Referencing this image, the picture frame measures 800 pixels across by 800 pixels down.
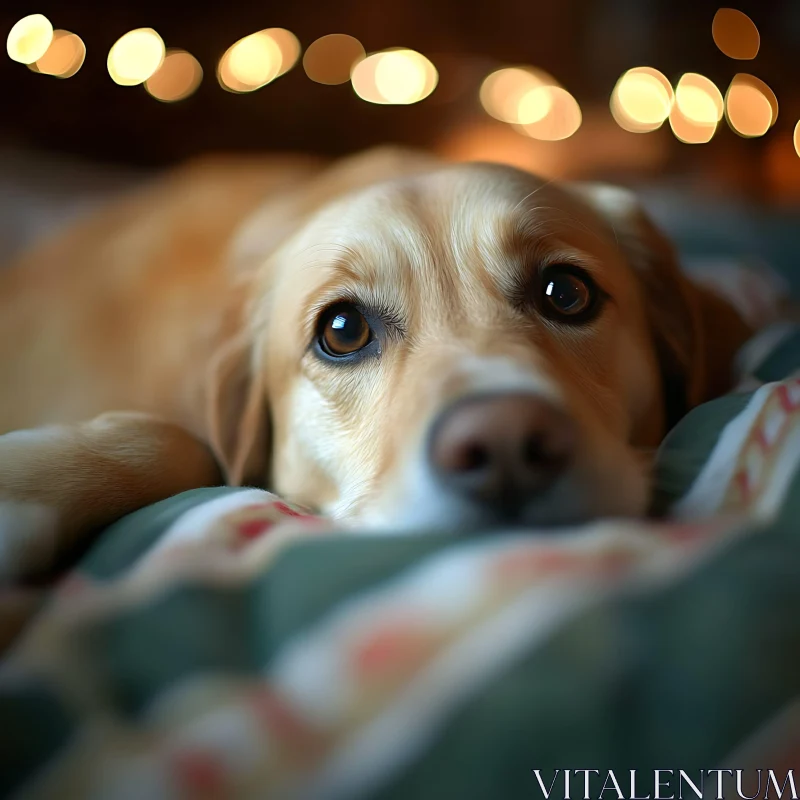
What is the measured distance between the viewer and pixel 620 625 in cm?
68

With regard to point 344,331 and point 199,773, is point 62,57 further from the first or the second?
point 199,773

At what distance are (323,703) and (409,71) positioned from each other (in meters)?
3.67

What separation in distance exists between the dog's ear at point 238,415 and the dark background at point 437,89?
2112 mm

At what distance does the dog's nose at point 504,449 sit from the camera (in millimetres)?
958

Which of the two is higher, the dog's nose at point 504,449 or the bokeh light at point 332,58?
the bokeh light at point 332,58

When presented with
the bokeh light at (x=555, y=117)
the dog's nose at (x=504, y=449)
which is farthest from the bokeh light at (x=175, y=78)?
the dog's nose at (x=504, y=449)

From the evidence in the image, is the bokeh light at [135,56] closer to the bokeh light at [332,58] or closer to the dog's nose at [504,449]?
the bokeh light at [332,58]

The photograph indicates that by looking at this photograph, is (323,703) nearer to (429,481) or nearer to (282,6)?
(429,481)

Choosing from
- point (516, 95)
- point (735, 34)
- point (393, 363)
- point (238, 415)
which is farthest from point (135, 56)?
point (735, 34)

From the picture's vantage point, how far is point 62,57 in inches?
122

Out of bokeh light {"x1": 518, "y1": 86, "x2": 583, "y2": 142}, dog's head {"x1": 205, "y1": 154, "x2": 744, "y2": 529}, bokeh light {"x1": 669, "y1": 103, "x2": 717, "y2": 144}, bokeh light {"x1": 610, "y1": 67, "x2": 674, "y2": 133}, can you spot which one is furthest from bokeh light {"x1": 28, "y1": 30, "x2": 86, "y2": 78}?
bokeh light {"x1": 669, "y1": 103, "x2": 717, "y2": 144}

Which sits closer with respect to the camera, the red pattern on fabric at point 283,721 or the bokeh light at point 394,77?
the red pattern on fabric at point 283,721

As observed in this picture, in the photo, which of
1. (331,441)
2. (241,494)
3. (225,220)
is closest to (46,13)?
(225,220)

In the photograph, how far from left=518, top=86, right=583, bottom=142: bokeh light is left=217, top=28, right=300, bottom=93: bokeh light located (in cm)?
137
